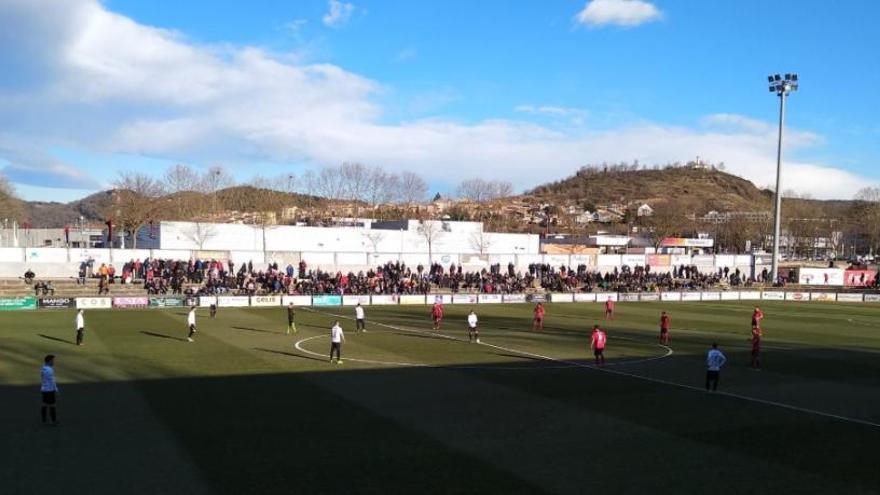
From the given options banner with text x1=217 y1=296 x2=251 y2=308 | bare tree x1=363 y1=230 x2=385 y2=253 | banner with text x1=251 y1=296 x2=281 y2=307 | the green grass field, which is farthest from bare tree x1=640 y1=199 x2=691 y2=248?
the green grass field

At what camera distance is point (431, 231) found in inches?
3287

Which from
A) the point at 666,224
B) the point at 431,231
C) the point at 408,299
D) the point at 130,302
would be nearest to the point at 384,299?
the point at 408,299

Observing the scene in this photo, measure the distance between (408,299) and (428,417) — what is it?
39.3 metres

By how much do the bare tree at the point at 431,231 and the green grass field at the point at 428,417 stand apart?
4838 cm

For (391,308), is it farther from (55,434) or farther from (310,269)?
(55,434)

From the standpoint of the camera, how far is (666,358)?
96.2 feet

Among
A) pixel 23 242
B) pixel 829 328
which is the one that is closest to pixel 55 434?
pixel 829 328

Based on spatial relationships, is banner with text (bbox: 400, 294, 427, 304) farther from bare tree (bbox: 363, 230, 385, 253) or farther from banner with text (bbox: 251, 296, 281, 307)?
bare tree (bbox: 363, 230, 385, 253)

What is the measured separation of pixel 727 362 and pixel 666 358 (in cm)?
240

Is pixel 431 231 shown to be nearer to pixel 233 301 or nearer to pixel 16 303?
pixel 233 301

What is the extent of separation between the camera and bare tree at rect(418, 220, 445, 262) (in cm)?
8300

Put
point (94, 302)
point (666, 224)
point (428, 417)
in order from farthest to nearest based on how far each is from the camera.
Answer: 1. point (666, 224)
2. point (94, 302)
3. point (428, 417)

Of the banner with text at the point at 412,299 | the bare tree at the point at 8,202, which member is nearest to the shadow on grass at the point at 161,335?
the banner with text at the point at 412,299

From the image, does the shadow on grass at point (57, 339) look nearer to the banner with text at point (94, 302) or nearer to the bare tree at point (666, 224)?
the banner with text at point (94, 302)
